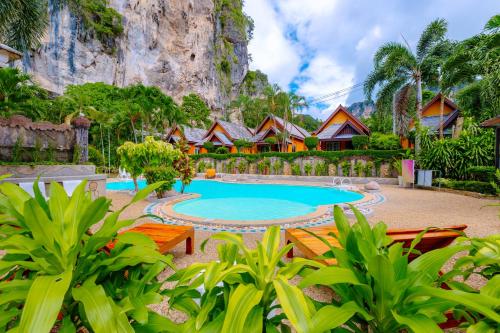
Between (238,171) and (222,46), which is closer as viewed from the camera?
(238,171)

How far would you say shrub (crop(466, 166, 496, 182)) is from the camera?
1016 centimetres

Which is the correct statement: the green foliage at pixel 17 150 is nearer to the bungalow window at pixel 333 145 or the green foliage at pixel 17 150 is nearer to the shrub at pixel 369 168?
the shrub at pixel 369 168

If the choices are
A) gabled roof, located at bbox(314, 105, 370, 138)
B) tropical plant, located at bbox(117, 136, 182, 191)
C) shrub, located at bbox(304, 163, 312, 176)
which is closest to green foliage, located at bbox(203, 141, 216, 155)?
gabled roof, located at bbox(314, 105, 370, 138)

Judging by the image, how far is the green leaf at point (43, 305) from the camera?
2.82ft

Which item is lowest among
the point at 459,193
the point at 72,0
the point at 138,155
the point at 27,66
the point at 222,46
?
the point at 459,193

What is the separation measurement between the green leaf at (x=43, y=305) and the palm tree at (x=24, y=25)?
11354 mm

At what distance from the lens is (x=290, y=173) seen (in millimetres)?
20500

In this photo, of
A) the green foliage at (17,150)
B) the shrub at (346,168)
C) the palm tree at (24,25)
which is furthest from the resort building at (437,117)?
the palm tree at (24,25)

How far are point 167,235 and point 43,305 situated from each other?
8.49 ft

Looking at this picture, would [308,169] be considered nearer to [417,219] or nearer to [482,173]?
[482,173]

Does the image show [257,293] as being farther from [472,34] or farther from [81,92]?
[81,92]

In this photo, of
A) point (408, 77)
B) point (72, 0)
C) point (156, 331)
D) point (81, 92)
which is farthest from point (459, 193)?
point (81, 92)

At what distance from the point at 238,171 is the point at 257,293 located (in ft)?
70.8

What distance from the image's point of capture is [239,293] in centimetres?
→ 109
